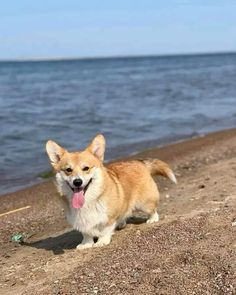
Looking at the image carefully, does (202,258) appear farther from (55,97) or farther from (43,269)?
(55,97)

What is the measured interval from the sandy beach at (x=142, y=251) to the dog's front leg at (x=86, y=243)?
0.31ft

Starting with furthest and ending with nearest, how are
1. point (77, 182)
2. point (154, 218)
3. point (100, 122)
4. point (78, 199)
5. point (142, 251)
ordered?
point (100, 122), point (154, 218), point (78, 199), point (77, 182), point (142, 251)

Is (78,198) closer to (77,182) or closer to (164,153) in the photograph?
(77,182)

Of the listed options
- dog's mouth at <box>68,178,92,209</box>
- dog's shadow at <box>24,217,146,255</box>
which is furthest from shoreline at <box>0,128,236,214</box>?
dog's mouth at <box>68,178,92,209</box>

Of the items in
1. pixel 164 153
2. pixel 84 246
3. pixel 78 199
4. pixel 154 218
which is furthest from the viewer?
pixel 164 153

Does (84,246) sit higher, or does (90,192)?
(90,192)

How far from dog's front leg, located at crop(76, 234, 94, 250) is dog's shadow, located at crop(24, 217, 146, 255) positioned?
197 mm

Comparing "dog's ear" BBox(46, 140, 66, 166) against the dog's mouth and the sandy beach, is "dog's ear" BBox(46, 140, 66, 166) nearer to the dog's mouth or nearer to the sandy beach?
the dog's mouth

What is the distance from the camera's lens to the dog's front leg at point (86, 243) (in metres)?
6.07

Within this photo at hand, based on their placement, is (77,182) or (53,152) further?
(53,152)

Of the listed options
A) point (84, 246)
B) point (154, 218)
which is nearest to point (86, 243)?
point (84, 246)

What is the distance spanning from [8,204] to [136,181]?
3407 millimetres

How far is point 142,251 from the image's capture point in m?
5.51

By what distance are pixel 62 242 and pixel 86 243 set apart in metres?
0.62
